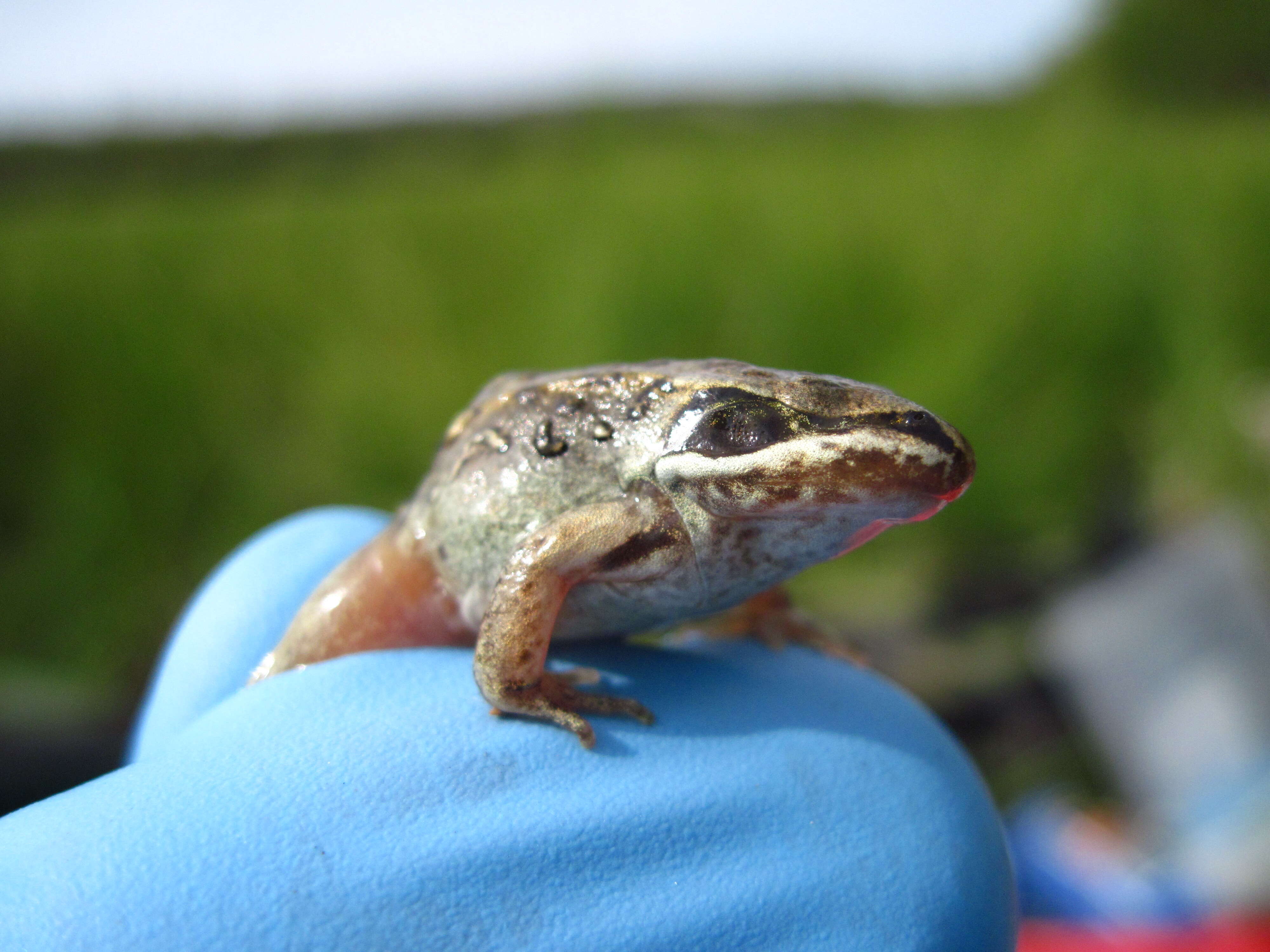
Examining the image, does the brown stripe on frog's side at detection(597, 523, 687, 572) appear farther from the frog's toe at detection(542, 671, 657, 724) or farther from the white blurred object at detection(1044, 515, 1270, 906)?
the white blurred object at detection(1044, 515, 1270, 906)

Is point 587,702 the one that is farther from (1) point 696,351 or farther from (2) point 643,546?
(1) point 696,351

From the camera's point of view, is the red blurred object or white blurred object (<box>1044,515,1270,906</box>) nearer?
the red blurred object

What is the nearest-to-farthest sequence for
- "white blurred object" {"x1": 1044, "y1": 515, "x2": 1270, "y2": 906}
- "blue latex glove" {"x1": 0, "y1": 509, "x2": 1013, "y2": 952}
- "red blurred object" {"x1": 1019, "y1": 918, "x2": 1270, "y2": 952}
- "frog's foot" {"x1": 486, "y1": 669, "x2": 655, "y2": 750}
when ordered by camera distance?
"blue latex glove" {"x1": 0, "y1": 509, "x2": 1013, "y2": 952}, "frog's foot" {"x1": 486, "y1": 669, "x2": 655, "y2": 750}, "red blurred object" {"x1": 1019, "y1": 918, "x2": 1270, "y2": 952}, "white blurred object" {"x1": 1044, "y1": 515, "x2": 1270, "y2": 906}

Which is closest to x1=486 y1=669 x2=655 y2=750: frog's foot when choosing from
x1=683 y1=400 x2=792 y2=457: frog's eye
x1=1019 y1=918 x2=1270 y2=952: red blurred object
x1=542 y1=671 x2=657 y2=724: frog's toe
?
x1=542 y1=671 x2=657 y2=724: frog's toe

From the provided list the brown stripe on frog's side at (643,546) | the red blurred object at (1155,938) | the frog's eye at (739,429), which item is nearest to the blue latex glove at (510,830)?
the brown stripe on frog's side at (643,546)

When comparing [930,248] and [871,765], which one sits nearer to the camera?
[871,765]

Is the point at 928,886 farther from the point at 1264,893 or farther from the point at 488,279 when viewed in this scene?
the point at 488,279

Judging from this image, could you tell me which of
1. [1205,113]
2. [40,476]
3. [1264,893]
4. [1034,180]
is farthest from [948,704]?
[1205,113]
